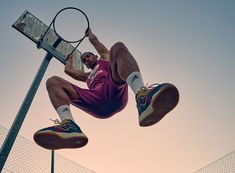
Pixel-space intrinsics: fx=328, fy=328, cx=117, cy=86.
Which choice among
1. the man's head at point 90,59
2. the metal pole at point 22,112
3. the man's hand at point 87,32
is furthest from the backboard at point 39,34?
the man's head at point 90,59

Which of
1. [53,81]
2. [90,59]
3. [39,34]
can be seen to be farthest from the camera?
[39,34]

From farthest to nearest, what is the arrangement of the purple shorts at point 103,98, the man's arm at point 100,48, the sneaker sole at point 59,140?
the man's arm at point 100,48 → the purple shorts at point 103,98 → the sneaker sole at point 59,140

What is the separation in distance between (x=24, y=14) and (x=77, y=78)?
260 cm

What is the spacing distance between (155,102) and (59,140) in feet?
2.82

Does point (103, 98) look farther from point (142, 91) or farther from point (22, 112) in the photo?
point (22, 112)

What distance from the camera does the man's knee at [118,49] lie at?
291cm

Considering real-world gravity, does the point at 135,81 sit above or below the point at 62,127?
above

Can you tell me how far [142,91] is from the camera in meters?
2.77

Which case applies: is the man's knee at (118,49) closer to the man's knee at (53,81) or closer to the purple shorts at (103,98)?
the purple shorts at (103,98)

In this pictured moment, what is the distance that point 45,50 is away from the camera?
4.95m

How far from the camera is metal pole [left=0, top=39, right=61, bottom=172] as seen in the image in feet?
11.8

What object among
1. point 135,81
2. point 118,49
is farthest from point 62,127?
point 118,49

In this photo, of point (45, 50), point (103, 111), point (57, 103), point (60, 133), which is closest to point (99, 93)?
point (103, 111)

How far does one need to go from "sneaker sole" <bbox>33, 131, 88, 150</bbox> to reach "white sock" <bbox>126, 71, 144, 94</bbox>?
590 mm
